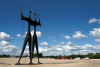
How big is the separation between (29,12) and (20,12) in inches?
79.7

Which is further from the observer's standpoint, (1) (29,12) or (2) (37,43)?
(2) (37,43)

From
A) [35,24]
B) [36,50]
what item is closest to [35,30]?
[35,24]

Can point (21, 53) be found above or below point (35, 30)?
below

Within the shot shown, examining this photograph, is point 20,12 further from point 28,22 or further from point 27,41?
point 27,41

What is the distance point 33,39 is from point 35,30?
68.6 inches

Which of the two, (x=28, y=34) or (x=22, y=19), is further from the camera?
(x=28, y=34)

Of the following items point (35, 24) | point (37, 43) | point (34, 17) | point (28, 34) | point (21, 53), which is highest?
point (34, 17)

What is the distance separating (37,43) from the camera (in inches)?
848

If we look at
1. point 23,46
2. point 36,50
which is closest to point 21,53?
point 23,46

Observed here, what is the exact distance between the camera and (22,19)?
18812 mm

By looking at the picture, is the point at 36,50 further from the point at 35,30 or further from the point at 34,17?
the point at 34,17

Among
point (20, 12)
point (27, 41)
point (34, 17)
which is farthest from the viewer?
point (34, 17)

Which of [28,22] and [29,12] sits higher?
[29,12]

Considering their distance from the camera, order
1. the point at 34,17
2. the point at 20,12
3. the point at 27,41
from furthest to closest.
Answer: the point at 34,17, the point at 27,41, the point at 20,12
